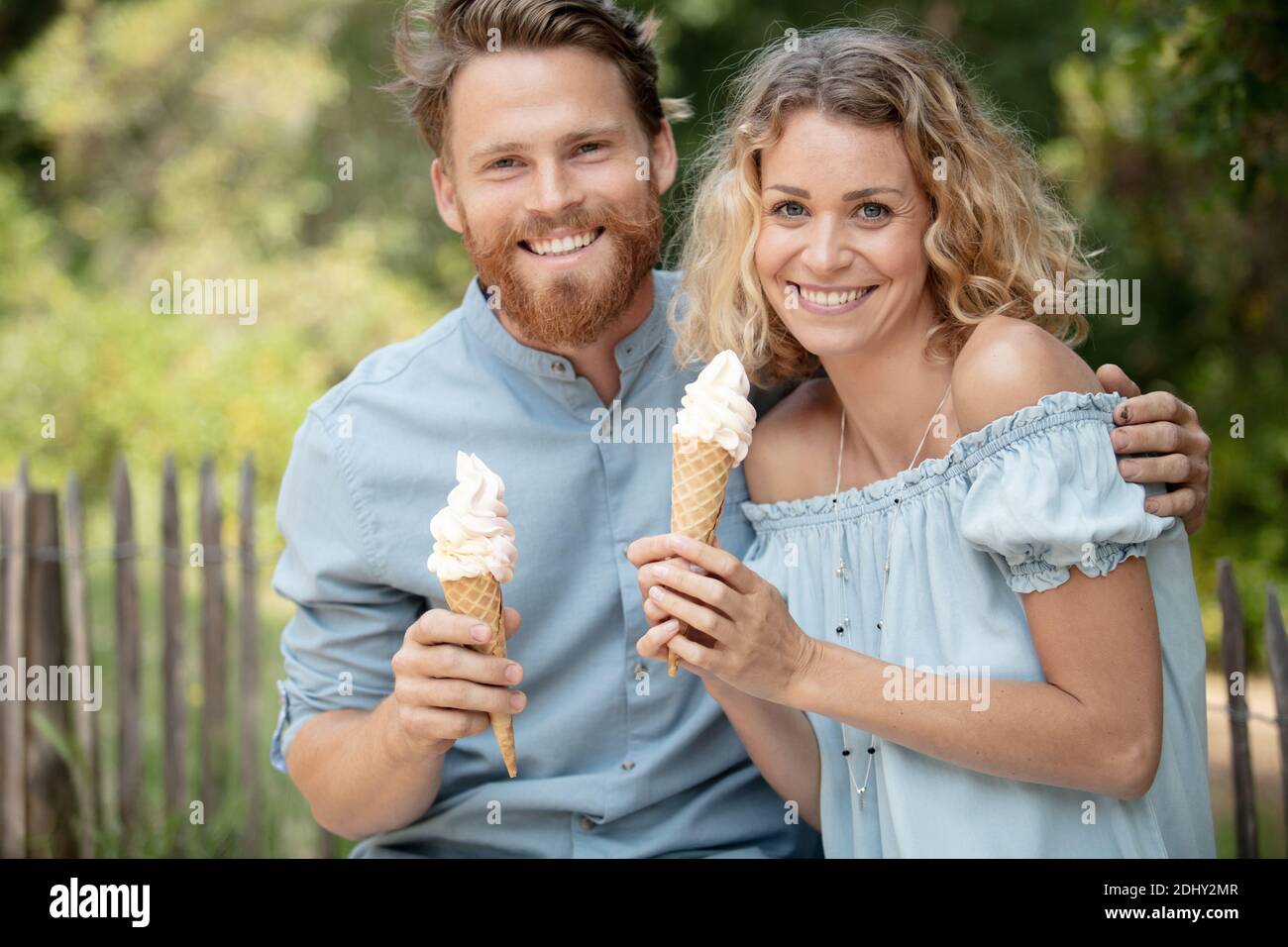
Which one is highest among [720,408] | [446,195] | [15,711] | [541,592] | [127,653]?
[446,195]

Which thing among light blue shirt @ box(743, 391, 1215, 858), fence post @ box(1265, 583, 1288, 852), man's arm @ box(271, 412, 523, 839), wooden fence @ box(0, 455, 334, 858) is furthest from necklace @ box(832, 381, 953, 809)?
wooden fence @ box(0, 455, 334, 858)

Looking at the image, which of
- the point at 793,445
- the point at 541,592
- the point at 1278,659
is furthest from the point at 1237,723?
the point at 541,592

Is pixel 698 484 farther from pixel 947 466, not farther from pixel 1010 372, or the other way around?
pixel 1010 372

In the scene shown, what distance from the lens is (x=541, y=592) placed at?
2.98 m

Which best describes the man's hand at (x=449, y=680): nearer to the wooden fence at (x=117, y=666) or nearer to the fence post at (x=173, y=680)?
the wooden fence at (x=117, y=666)

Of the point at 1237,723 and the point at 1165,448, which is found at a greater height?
the point at 1165,448

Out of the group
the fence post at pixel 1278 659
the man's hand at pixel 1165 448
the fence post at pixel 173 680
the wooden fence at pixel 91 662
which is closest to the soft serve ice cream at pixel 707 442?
the man's hand at pixel 1165 448

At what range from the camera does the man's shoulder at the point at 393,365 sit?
309 centimetres

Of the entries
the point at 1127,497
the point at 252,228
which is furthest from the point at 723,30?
the point at 1127,497

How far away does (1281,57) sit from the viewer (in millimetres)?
3729

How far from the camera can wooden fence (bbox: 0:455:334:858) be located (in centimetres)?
458

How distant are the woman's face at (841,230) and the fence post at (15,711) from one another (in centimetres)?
317

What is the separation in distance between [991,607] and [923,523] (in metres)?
0.22

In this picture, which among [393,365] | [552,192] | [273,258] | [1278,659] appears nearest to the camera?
[552,192]
